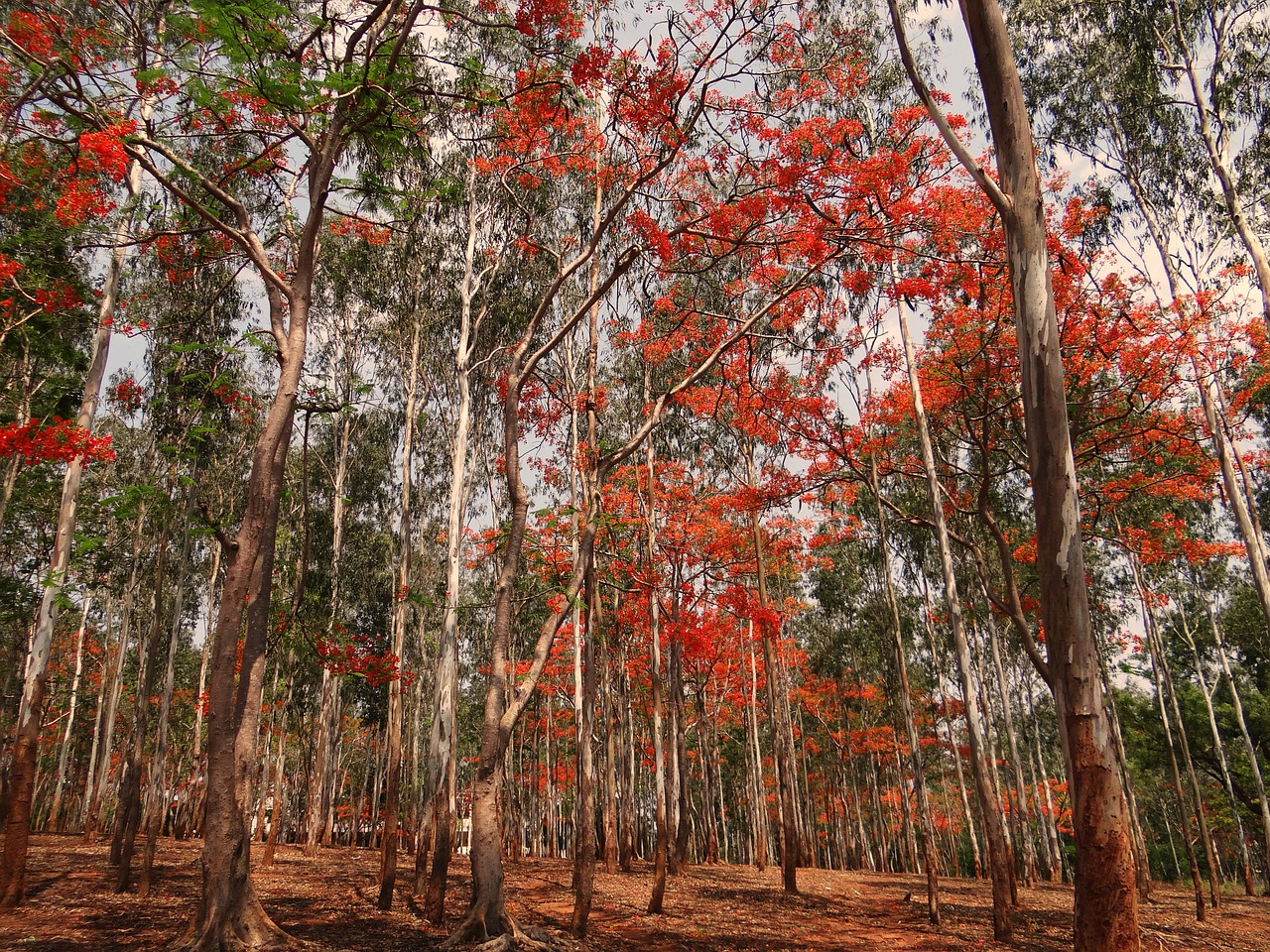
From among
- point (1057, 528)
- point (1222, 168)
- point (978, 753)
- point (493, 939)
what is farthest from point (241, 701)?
point (1222, 168)

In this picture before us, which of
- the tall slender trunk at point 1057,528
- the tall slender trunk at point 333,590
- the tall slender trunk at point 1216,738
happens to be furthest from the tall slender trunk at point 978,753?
the tall slender trunk at point 333,590

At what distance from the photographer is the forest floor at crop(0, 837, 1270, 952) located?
26.6 ft

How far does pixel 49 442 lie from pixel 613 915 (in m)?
10.5

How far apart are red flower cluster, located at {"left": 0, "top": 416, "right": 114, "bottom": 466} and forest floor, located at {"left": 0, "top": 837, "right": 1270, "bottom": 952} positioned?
18.8 ft

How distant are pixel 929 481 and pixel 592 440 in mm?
5607

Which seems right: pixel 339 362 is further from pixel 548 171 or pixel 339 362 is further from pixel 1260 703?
pixel 1260 703

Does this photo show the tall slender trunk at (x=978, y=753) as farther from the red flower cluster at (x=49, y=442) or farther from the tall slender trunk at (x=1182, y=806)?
the red flower cluster at (x=49, y=442)

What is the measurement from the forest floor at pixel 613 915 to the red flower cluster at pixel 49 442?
574 centimetres

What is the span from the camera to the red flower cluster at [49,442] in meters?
9.09

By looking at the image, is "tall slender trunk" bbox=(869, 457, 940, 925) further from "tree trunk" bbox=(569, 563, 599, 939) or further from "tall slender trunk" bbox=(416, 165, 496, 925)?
"tall slender trunk" bbox=(416, 165, 496, 925)

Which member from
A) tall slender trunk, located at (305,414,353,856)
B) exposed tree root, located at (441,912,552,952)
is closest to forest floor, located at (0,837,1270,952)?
exposed tree root, located at (441,912,552,952)

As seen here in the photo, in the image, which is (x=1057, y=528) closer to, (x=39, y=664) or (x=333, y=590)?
(x=39, y=664)

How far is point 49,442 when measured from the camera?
9.30 m

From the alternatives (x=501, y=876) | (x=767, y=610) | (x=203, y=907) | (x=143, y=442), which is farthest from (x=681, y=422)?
(x=143, y=442)
